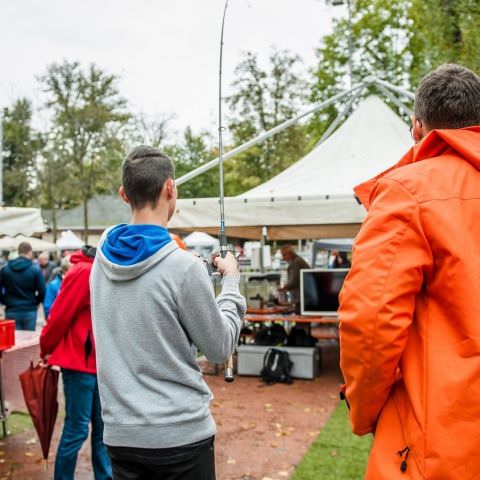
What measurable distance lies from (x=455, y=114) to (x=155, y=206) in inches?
44.2

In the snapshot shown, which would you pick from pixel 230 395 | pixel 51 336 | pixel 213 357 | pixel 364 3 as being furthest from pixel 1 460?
pixel 364 3

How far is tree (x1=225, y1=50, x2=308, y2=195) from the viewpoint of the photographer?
3278 cm

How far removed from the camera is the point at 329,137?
10719mm

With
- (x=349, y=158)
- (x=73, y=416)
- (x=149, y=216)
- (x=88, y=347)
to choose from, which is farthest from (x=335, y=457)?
(x=349, y=158)

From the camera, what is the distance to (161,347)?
210 cm

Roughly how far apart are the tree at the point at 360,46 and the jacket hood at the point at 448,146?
2817 centimetres

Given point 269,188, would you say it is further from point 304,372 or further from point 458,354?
point 458,354

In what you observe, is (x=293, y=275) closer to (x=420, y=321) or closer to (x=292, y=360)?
(x=292, y=360)

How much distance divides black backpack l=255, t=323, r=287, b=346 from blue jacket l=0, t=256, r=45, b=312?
3654 millimetres

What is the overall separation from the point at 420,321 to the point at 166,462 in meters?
1.06

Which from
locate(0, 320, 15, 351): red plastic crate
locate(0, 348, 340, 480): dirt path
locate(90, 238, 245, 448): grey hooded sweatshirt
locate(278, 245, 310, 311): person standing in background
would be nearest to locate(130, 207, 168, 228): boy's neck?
locate(90, 238, 245, 448): grey hooded sweatshirt

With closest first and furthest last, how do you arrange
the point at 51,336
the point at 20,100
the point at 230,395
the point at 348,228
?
the point at 51,336 → the point at 230,395 → the point at 348,228 → the point at 20,100

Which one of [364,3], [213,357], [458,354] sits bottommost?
[213,357]

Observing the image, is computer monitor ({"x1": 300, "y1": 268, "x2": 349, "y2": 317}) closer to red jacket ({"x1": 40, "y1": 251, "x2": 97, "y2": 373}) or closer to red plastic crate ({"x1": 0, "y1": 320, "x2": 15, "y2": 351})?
red plastic crate ({"x1": 0, "y1": 320, "x2": 15, "y2": 351})
